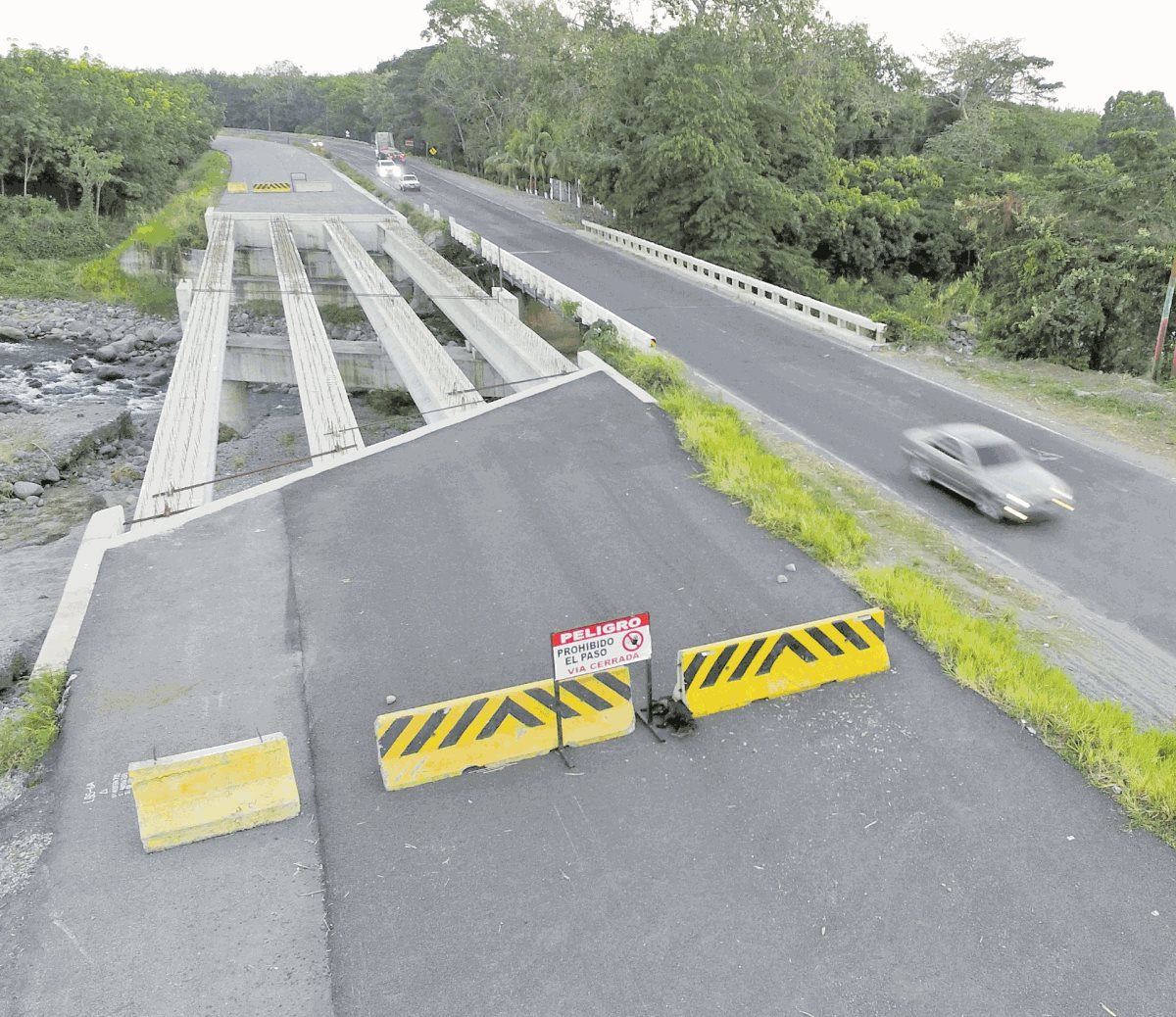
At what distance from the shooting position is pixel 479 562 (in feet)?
41.5

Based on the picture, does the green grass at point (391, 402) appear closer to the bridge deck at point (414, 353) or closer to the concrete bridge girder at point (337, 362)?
the concrete bridge girder at point (337, 362)

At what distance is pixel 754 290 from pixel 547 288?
7.59m

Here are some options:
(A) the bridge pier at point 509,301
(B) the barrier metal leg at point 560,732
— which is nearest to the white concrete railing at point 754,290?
(A) the bridge pier at point 509,301

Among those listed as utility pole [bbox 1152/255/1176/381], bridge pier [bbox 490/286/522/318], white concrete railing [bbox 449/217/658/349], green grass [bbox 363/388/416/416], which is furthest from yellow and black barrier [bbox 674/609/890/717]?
green grass [bbox 363/388/416/416]

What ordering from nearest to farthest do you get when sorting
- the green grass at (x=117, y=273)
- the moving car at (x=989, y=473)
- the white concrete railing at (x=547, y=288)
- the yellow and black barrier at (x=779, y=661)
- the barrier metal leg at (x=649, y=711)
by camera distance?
1. the barrier metal leg at (x=649, y=711)
2. the yellow and black barrier at (x=779, y=661)
3. the moving car at (x=989, y=473)
4. the white concrete railing at (x=547, y=288)
5. the green grass at (x=117, y=273)

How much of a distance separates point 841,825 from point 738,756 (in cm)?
125

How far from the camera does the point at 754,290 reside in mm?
32125

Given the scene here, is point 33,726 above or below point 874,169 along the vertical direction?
below

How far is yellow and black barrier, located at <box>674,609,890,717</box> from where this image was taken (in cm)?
932

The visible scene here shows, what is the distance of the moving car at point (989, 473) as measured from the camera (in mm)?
14117

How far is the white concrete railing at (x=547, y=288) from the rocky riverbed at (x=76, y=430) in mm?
5977

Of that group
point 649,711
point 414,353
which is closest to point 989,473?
point 649,711

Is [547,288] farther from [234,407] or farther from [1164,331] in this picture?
[1164,331]

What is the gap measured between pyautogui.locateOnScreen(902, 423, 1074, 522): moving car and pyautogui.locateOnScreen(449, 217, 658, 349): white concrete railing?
350 inches
